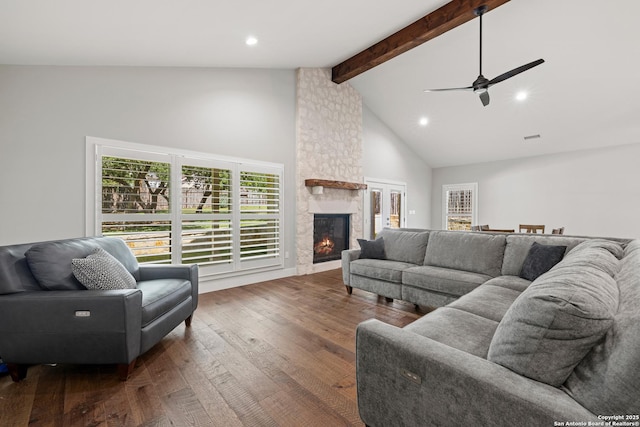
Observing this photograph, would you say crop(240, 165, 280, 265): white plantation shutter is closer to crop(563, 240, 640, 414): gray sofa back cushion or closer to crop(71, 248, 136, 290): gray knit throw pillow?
crop(71, 248, 136, 290): gray knit throw pillow

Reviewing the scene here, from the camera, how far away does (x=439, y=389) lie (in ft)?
3.53

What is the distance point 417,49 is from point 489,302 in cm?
450

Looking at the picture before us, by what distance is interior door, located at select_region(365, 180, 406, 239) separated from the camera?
6.83 metres

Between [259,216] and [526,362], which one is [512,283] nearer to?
[526,362]

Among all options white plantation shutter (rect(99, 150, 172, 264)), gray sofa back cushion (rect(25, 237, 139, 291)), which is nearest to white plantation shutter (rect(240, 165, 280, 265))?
white plantation shutter (rect(99, 150, 172, 264))

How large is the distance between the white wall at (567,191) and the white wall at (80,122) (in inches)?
260

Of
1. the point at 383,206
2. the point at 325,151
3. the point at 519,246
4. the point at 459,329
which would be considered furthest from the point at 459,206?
the point at 459,329

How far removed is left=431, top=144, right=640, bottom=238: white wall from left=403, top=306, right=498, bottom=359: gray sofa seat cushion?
6.63 metres

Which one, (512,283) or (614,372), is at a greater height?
(614,372)

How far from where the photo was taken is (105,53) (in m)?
3.08

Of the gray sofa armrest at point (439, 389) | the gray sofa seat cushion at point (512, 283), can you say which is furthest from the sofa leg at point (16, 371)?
the gray sofa seat cushion at point (512, 283)

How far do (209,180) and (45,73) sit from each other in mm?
2027

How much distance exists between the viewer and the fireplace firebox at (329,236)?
560 centimetres

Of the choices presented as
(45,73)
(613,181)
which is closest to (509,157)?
(613,181)
